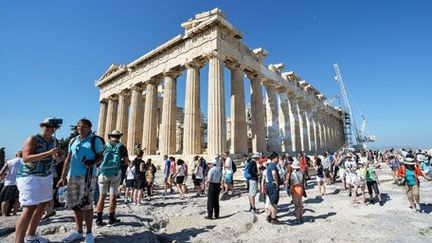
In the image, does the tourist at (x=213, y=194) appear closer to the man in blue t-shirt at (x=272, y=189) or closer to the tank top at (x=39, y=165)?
the man in blue t-shirt at (x=272, y=189)

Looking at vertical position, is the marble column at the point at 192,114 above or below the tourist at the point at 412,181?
above

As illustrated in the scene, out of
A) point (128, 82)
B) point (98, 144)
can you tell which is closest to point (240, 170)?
point (98, 144)

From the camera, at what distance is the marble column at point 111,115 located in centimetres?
3400

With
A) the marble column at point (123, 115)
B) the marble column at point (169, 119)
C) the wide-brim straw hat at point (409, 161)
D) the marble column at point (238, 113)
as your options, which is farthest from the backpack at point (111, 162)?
the marble column at point (123, 115)

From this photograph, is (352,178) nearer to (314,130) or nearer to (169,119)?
(169,119)

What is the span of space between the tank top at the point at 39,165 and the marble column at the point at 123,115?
28888 mm

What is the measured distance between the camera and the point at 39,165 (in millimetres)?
4004

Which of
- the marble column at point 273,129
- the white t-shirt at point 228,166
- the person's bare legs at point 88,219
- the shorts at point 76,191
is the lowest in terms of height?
the person's bare legs at point 88,219

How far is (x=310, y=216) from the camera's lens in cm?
786

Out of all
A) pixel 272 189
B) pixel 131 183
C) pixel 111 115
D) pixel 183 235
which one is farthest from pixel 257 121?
pixel 111 115

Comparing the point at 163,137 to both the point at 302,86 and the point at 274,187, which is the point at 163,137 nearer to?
the point at 274,187

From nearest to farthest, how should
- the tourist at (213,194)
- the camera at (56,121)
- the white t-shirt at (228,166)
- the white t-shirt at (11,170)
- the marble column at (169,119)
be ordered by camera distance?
1. the camera at (56,121)
2. the white t-shirt at (11,170)
3. the tourist at (213,194)
4. the white t-shirt at (228,166)
5. the marble column at (169,119)

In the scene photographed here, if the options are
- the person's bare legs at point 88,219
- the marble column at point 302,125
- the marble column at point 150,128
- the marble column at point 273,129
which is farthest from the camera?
the marble column at point 302,125

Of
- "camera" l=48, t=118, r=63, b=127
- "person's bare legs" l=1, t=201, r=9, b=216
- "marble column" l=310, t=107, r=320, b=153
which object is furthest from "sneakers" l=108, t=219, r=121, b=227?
"marble column" l=310, t=107, r=320, b=153
